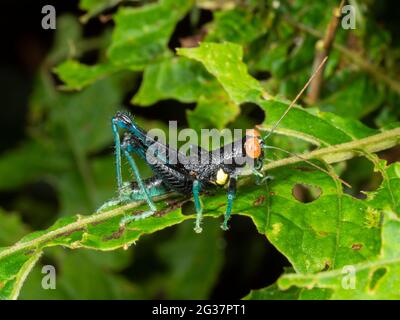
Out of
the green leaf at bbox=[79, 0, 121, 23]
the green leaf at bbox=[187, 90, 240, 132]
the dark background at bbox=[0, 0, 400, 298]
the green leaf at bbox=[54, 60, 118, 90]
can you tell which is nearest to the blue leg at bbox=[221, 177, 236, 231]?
the green leaf at bbox=[187, 90, 240, 132]

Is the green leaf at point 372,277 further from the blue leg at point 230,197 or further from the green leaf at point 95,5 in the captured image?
the green leaf at point 95,5

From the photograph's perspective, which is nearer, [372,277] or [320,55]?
[372,277]

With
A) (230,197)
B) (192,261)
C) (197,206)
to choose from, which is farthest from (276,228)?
(192,261)

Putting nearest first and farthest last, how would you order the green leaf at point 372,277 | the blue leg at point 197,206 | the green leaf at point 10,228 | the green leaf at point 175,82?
the green leaf at point 372,277
the blue leg at point 197,206
the green leaf at point 175,82
the green leaf at point 10,228

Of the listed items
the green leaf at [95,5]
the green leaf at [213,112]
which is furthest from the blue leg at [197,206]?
the green leaf at [95,5]

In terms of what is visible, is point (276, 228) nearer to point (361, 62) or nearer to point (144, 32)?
point (361, 62)

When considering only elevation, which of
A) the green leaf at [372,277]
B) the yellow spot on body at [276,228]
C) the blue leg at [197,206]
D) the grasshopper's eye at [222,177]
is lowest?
the green leaf at [372,277]

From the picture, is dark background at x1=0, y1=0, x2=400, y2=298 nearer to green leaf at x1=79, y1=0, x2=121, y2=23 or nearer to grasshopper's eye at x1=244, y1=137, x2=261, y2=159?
green leaf at x1=79, y1=0, x2=121, y2=23
